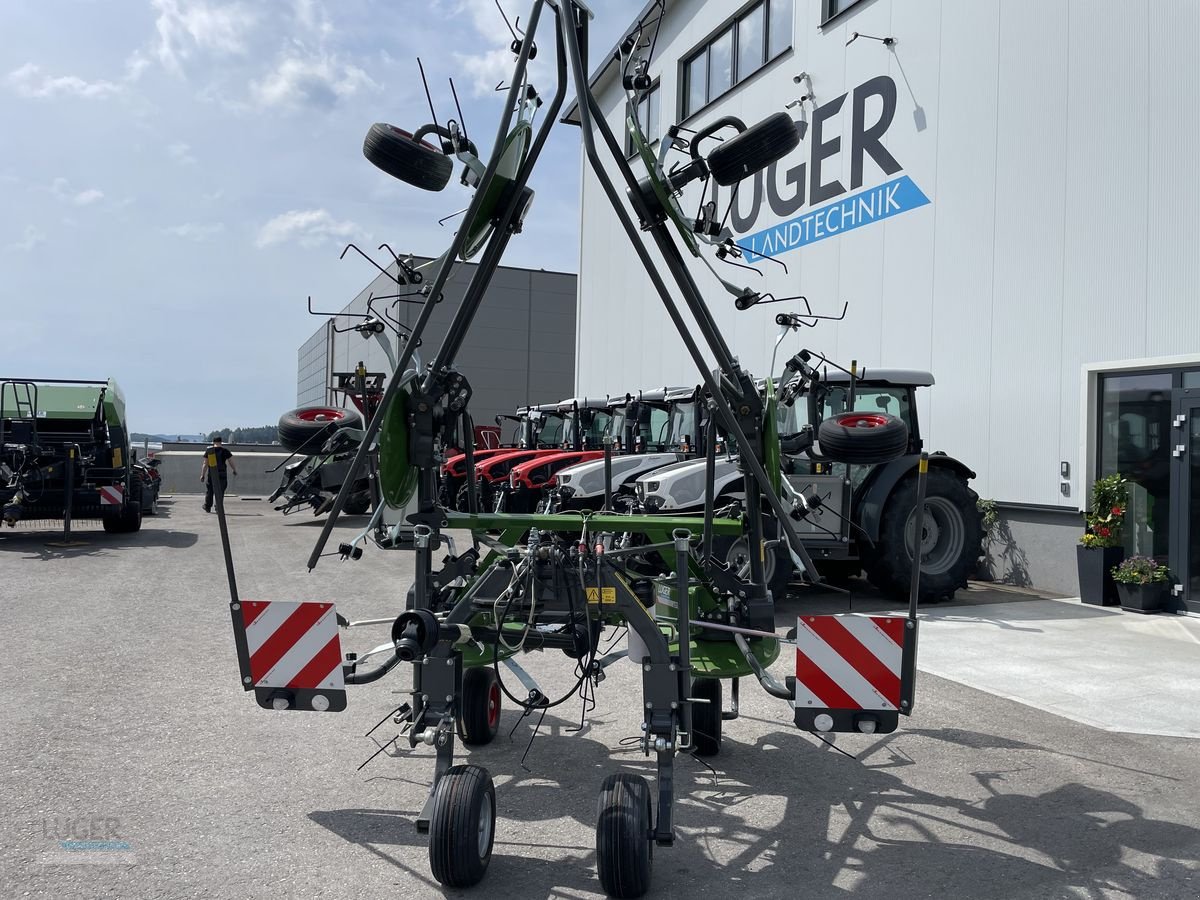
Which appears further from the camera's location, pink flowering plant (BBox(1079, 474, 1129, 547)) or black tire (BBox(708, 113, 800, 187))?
pink flowering plant (BBox(1079, 474, 1129, 547))

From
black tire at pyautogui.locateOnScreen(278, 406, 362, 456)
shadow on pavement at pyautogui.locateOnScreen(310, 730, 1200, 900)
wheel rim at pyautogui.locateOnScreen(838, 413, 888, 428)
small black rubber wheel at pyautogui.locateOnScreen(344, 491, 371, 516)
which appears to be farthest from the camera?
small black rubber wheel at pyautogui.locateOnScreen(344, 491, 371, 516)

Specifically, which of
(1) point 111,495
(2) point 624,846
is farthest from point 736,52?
(2) point 624,846

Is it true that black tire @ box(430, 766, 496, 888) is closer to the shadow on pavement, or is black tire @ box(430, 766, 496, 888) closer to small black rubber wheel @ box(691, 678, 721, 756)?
the shadow on pavement

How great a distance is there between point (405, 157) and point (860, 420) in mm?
3572

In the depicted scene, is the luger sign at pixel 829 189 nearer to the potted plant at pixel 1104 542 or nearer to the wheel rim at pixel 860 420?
the potted plant at pixel 1104 542

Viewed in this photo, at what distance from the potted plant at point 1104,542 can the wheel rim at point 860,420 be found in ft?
16.3

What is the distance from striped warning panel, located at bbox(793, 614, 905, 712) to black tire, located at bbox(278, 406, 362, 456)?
8.62 ft

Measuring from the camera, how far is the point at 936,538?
10320 mm

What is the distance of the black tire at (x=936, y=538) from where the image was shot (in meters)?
9.74

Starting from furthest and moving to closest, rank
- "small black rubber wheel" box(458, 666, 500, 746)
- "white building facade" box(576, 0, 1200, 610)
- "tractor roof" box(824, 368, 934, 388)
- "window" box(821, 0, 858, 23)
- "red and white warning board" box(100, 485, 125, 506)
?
1. "red and white warning board" box(100, 485, 125, 506)
2. "window" box(821, 0, 858, 23)
3. "tractor roof" box(824, 368, 934, 388)
4. "white building facade" box(576, 0, 1200, 610)
5. "small black rubber wheel" box(458, 666, 500, 746)

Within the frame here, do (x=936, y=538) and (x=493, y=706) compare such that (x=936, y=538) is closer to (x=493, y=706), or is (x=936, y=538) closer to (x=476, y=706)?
(x=493, y=706)

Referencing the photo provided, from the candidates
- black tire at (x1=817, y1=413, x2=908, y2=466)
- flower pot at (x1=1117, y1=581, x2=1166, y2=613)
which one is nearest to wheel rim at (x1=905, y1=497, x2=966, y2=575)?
flower pot at (x1=1117, y1=581, x2=1166, y2=613)

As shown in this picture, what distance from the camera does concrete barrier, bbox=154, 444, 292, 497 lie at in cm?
2809

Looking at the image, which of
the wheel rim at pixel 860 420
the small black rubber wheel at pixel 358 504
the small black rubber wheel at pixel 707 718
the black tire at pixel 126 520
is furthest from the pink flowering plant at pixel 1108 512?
the black tire at pixel 126 520
